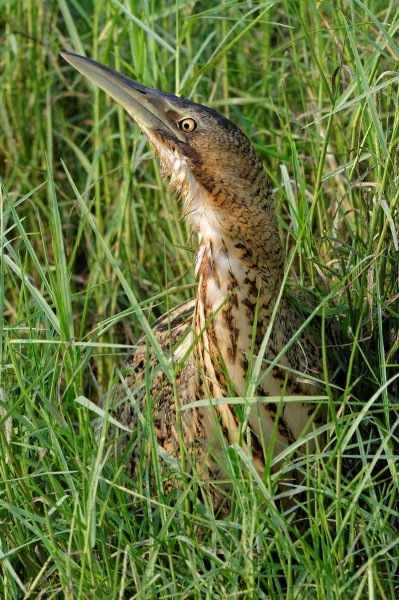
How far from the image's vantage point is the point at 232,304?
2.50 meters

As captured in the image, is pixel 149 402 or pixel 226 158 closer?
pixel 149 402

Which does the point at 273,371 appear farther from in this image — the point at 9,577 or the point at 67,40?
the point at 67,40

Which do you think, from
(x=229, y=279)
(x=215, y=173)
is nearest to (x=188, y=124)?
(x=215, y=173)

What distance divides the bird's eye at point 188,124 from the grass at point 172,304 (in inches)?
10.7

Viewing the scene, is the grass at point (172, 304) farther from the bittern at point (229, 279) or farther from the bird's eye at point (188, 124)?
the bird's eye at point (188, 124)

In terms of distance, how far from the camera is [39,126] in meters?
4.18

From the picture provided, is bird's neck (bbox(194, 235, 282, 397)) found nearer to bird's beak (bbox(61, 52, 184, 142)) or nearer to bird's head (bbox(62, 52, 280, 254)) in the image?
bird's head (bbox(62, 52, 280, 254))

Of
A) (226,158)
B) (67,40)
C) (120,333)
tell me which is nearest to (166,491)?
(226,158)

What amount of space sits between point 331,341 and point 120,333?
1.15m

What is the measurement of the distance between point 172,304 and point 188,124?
4.28 feet

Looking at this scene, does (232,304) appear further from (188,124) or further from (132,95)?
(132,95)

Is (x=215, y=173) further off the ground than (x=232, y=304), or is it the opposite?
(x=215, y=173)

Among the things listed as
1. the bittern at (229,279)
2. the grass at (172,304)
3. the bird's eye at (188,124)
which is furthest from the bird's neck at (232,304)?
the bird's eye at (188,124)

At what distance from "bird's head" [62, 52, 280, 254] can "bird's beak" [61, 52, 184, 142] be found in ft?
0.04
